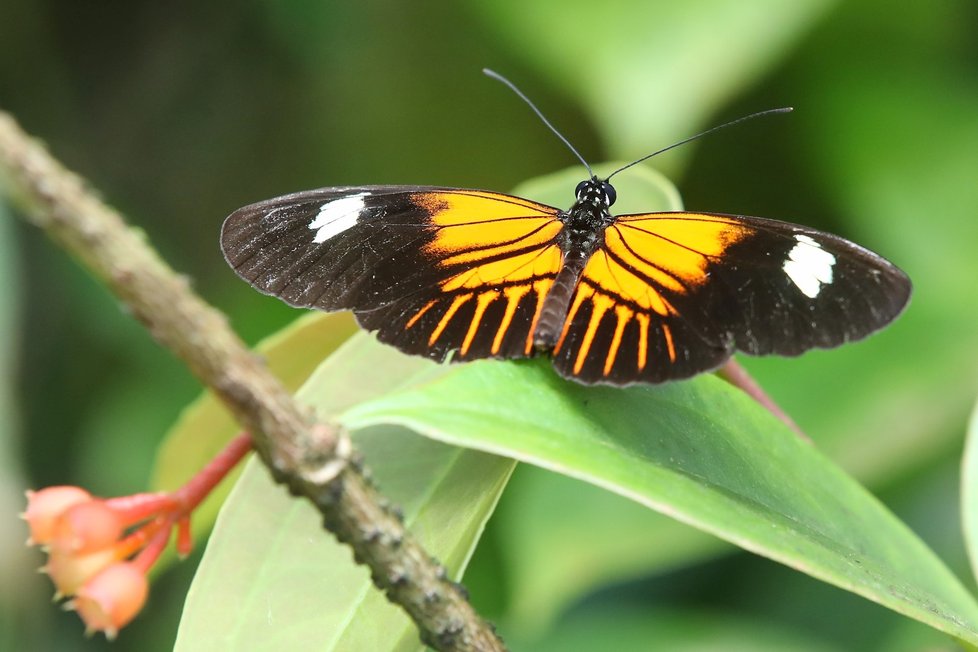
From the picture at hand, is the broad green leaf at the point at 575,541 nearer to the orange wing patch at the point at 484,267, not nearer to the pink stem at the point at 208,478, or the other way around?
the orange wing patch at the point at 484,267

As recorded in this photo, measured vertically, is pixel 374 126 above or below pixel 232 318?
above

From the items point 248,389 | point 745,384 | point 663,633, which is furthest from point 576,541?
point 248,389

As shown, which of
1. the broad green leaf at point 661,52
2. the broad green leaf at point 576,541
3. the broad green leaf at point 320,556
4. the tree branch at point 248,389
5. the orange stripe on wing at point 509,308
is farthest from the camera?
the broad green leaf at point 661,52

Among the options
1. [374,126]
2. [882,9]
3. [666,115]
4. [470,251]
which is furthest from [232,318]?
[882,9]

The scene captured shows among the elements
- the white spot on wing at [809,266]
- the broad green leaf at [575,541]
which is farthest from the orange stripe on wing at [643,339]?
the broad green leaf at [575,541]

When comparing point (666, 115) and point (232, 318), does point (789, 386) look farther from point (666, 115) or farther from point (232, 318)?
point (232, 318)

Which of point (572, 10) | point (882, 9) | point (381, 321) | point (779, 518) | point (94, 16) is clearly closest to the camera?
point (779, 518)
